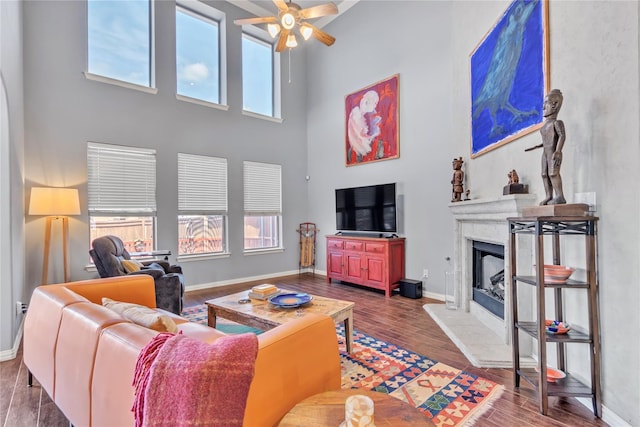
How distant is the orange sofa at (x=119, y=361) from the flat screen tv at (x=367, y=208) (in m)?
3.65

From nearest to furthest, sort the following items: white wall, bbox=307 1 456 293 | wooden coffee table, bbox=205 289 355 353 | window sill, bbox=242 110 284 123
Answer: wooden coffee table, bbox=205 289 355 353 < white wall, bbox=307 1 456 293 < window sill, bbox=242 110 284 123

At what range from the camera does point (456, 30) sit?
4176 millimetres

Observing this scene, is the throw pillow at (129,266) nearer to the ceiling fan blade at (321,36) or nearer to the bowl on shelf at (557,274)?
the ceiling fan blade at (321,36)

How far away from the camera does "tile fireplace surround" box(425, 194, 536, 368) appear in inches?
103

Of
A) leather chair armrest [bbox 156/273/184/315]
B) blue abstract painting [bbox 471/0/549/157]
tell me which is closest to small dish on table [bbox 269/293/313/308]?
leather chair armrest [bbox 156/273/184/315]

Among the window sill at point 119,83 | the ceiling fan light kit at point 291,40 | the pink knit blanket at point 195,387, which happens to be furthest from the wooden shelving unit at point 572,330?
the window sill at point 119,83

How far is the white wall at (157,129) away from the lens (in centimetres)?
389

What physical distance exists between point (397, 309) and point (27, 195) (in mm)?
4710

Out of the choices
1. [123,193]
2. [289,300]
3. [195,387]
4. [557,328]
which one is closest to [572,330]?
[557,328]

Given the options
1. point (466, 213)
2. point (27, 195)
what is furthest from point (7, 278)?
point (466, 213)

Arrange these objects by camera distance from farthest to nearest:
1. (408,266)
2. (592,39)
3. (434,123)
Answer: (408,266), (434,123), (592,39)

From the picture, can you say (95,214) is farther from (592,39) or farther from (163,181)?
(592,39)

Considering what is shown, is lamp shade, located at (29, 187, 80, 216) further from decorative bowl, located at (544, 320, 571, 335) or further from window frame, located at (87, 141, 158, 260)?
decorative bowl, located at (544, 320, 571, 335)

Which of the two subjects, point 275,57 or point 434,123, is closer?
point 434,123
